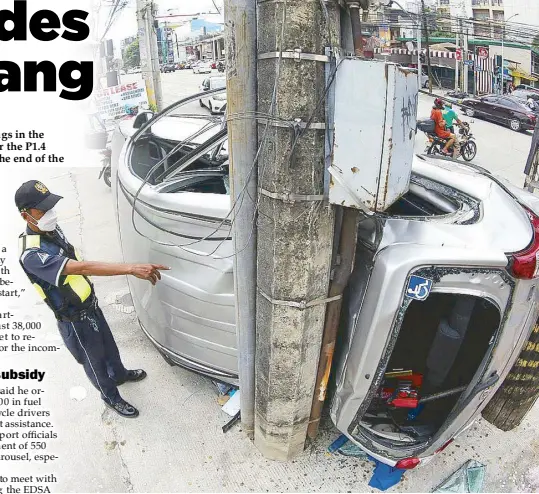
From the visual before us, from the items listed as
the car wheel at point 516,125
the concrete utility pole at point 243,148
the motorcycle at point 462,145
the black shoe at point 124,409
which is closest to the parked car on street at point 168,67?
the car wheel at point 516,125

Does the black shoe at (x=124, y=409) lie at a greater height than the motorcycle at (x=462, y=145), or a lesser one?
lesser

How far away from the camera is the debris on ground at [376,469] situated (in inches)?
92.4


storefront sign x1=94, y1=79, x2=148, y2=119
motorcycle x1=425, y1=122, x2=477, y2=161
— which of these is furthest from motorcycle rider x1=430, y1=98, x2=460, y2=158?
storefront sign x1=94, y1=79, x2=148, y2=119

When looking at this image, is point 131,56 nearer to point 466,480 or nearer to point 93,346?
point 93,346

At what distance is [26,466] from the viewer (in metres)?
2.50

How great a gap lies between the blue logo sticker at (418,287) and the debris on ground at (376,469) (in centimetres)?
110

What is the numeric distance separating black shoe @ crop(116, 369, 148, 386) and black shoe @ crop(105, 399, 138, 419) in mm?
242

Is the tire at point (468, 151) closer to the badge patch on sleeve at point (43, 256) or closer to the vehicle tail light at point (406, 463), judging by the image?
the vehicle tail light at point (406, 463)

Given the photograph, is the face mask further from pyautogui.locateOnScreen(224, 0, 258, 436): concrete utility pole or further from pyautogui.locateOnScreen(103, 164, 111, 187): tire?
pyautogui.locateOnScreen(103, 164, 111, 187): tire

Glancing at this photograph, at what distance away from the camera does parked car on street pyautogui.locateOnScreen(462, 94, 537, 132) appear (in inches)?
477

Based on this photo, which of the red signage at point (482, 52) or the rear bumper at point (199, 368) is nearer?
the rear bumper at point (199, 368)

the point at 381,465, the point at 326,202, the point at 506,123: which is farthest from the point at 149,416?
the point at 506,123

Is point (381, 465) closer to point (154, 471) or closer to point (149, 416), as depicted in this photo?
point (154, 471)

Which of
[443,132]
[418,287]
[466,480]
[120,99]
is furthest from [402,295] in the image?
[120,99]
